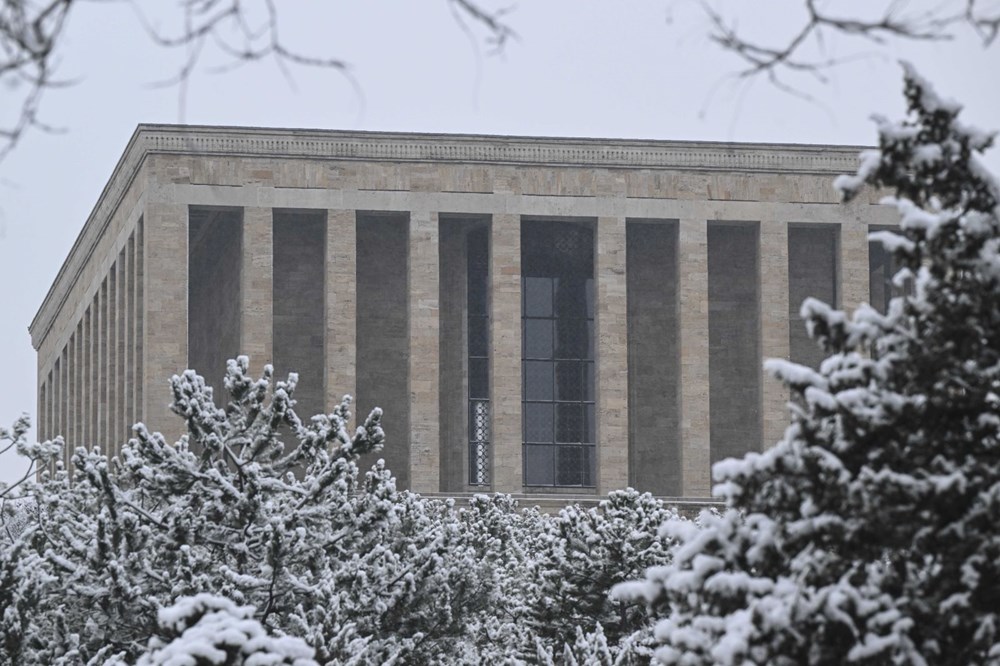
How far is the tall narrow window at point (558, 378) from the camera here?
201 ft

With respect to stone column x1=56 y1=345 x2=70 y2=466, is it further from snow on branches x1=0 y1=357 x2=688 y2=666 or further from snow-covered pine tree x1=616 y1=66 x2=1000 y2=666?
snow-covered pine tree x1=616 y1=66 x2=1000 y2=666

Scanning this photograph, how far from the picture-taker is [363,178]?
58594mm

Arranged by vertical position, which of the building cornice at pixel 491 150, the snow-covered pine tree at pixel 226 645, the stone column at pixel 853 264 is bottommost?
the snow-covered pine tree at pixel 226 645

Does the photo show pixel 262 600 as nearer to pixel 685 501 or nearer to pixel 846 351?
pixel 846 351

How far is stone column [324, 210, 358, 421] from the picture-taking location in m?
57.9

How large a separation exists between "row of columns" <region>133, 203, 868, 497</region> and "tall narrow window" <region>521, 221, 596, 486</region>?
7.55 feet

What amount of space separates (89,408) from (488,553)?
45.8 m

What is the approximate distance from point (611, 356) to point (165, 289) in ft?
40.1

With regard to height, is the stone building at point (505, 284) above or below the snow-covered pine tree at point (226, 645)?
above

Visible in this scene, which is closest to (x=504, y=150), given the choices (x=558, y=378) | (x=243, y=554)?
(x=558, y=378)

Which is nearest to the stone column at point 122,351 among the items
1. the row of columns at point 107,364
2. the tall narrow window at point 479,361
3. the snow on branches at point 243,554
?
the row of columns at point 107,364

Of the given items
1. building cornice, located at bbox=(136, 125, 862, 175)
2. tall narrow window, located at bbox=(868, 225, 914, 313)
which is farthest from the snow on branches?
tall narrow window, located at bbox=(868, 225, 914, 313)

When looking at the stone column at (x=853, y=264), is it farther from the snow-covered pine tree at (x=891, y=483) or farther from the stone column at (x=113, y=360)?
the snow-covered pine tree at (x=891, y=483)

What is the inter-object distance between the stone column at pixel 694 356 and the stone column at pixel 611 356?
167cm
